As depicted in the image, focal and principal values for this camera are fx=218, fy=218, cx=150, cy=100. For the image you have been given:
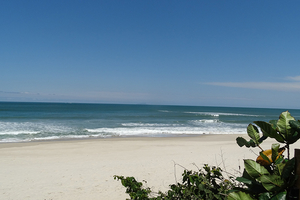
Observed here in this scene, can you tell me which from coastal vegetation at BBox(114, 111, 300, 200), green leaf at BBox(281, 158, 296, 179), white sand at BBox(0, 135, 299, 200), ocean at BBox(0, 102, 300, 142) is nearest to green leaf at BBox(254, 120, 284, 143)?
coastal vegetation at BBox(114, 111, 300, 200)

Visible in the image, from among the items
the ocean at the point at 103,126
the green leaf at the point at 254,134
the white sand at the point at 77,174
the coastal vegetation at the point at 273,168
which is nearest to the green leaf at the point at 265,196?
the coastal vegetation at the point at 273,168

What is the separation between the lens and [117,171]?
7.23 metres

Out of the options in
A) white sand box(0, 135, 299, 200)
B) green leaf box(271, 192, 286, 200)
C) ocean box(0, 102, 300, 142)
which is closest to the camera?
green leaf box(271, 192, 286, 200)

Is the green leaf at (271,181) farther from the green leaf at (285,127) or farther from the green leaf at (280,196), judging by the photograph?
the green leaf at (285,127)

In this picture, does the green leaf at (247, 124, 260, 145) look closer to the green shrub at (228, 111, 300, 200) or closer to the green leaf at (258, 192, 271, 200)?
the green shrub at (228, 111, 300, 200)

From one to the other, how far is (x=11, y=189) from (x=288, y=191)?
22.3ft

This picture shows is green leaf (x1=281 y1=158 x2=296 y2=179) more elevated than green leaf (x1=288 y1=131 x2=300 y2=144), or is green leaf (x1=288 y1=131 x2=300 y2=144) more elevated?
green leaf (x1=288 y1=131 x2=300 y2=144)

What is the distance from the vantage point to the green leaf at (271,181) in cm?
85

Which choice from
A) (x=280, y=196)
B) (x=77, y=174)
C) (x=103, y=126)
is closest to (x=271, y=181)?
(x=280, y=196)

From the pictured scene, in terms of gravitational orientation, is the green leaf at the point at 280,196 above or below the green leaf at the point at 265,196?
above

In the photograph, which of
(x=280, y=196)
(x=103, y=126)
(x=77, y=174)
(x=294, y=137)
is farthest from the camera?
(x=103, y=126)

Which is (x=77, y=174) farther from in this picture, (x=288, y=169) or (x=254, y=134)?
(x=288, y=169)

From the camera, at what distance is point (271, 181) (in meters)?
0.85

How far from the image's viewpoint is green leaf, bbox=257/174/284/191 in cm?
85
